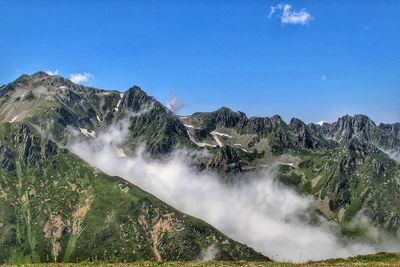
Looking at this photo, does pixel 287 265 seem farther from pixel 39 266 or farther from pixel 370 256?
pixel 39 266

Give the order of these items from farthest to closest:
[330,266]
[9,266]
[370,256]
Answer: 1. [370,256]
2. [9,266]
3. [330,266]

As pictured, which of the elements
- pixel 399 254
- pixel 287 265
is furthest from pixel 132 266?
pixel 399 254

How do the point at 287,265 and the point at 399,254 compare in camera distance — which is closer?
the point at 287,265

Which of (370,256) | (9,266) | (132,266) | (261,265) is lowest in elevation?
(9,266)

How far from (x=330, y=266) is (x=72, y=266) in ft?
86.3

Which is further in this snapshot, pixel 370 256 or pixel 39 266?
pixel 370 256

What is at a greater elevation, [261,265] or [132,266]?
[261,265]

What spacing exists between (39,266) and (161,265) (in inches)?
519

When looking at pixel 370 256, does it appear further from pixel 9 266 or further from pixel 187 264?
pixel 9 266

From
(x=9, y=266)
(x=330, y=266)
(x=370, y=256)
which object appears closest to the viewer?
(x=330, y=266)

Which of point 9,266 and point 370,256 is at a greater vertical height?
point 370,256

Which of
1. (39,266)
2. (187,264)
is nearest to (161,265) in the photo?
(187,264)

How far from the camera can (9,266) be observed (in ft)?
170

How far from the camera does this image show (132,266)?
4697cm
